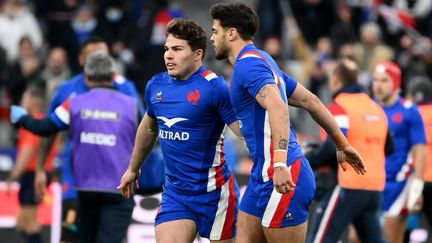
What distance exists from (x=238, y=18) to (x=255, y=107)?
68 centimetres

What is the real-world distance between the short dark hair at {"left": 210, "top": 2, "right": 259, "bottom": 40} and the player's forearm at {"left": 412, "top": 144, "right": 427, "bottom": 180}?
161 inches

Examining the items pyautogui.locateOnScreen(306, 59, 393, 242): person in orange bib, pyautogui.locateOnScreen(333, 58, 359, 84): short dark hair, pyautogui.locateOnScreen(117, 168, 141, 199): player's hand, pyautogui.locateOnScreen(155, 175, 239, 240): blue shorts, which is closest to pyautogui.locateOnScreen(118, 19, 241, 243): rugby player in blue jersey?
pyautogui.locateOnScreen(155, 175, 239, 240): blue shorts

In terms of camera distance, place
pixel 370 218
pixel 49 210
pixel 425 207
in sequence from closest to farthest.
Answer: pixel 370 218 → pixel 425 207 → pixel 49 210

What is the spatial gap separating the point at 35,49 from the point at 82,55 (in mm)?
6710

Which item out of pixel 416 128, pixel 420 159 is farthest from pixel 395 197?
pixel 416 128

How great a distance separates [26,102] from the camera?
12578mm

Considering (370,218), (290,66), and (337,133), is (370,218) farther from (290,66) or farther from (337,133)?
(290,66)

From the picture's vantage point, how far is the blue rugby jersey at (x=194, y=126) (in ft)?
26.3

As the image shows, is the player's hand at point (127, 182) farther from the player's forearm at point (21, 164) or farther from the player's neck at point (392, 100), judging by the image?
the player's forearm at point (21, 164)

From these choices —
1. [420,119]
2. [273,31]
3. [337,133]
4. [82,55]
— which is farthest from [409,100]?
[273,31]

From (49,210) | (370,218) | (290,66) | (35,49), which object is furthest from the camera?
(290,66)

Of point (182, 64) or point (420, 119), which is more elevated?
point (182, 64)

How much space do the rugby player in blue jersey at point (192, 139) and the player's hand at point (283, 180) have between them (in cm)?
103

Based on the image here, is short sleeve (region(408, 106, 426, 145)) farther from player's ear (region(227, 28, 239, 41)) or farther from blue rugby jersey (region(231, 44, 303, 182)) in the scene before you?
player's ear (region(227, 28, 239, 41))
